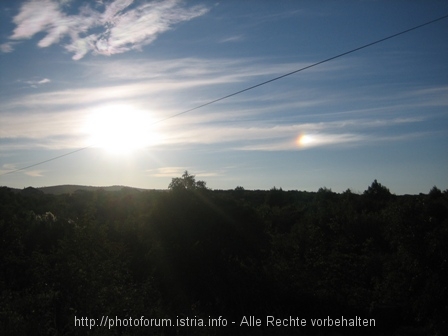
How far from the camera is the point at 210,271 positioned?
20.6 metres

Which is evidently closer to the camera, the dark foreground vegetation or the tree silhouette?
the dark foreground vegetation

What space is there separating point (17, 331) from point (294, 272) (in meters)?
14.4

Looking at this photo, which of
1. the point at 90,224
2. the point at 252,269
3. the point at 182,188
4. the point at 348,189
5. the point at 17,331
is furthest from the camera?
the point at 348,189

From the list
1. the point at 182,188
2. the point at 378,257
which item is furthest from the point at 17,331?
the point at 378,257

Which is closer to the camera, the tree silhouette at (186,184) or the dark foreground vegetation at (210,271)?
the dark foreground vegetation at (210,271)

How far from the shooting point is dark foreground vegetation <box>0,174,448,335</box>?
11859 millimetres

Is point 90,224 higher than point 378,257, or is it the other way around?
point 90,224

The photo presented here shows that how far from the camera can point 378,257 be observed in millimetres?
25391

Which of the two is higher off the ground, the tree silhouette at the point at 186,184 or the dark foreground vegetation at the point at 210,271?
the tree silhouette at the point at 186,184

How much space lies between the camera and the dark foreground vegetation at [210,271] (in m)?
11.9

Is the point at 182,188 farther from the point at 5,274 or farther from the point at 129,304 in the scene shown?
the point at 129,304

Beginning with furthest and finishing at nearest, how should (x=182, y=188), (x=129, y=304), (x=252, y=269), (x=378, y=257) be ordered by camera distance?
1. (x=378, y=257)
2. (x=182, y=188)
3. (x=252, y=269)
4. (x=129, y=304)

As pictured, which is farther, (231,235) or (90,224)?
(231,235)

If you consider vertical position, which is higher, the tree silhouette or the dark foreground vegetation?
the tree silhouette
